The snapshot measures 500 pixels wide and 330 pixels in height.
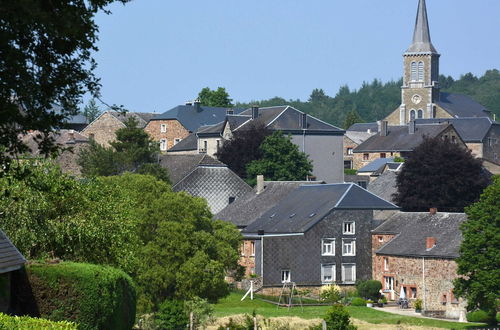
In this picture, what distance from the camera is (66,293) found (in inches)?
1150

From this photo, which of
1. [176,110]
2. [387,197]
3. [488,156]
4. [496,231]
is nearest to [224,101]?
[176,110]

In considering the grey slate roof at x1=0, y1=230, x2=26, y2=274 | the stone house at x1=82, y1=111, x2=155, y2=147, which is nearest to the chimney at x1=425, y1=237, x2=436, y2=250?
the grey slate roof at x1=0, y1=230, x2=26, y2=274

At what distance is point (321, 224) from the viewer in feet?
240

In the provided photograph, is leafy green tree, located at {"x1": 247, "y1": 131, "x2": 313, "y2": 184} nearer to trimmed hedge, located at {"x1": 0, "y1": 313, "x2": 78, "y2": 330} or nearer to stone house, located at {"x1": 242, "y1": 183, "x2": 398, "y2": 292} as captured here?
stone house, located at {"x1": 242, "y1": 183, "x2": 398, "y2": 292}

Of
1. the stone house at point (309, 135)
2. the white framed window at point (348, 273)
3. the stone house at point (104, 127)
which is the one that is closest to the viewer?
the white framed window at point (348, 273)

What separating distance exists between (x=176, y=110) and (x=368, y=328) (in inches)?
3528

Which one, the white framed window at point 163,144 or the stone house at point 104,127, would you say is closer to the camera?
the stone house at point 104,127

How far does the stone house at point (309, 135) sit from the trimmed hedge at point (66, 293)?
3197 inches

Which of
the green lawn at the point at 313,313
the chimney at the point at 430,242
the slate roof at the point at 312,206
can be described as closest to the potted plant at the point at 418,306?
the green lawn at the point at 313,313

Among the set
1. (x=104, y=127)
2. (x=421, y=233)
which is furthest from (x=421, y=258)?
(x=104, y=127)

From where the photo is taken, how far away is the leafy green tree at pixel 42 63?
1472cm

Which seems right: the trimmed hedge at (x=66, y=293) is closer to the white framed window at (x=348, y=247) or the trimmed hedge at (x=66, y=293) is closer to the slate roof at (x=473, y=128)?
the white framed window at (x=348, y=247)

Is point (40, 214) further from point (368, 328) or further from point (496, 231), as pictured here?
point (496, 231)

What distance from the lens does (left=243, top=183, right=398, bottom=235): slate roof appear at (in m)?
73.6
